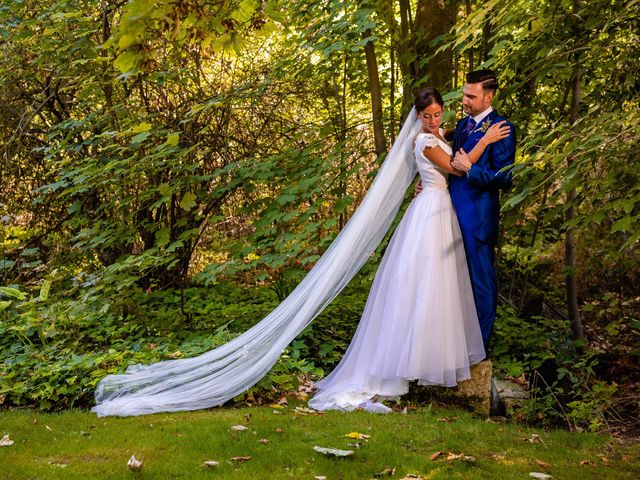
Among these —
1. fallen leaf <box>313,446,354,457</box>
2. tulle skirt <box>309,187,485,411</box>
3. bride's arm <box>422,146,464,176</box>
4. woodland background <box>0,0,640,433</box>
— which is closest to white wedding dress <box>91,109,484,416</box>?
tulle skirt <box>309,187,485,411</box>

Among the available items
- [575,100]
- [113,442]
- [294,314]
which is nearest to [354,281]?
[294,314]

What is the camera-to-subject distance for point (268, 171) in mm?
6590

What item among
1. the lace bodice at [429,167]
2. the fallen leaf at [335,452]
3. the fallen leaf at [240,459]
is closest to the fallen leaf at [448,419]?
the fallen leaf at [335,452]

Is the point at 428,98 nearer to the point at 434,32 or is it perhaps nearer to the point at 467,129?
the point at 467,129

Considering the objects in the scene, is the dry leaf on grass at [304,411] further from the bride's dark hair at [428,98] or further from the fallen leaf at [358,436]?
the bride's dark hair at [428,98]

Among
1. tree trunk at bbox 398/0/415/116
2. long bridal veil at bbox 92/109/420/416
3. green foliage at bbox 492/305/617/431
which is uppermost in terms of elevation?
tree trunk at bbox 398/0/415/116

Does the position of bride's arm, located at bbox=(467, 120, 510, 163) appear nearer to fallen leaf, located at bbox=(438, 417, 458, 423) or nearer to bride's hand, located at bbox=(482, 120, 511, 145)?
bride's hand, located at bbox=(482, 120, 511, 145)

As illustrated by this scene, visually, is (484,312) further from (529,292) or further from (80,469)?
(529,292)

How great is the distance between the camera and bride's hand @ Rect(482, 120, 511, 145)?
4.52m

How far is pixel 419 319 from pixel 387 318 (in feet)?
0.98

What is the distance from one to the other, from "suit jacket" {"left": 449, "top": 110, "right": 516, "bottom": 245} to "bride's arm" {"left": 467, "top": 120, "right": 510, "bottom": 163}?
1.7 inches

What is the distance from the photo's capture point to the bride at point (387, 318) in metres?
4.62

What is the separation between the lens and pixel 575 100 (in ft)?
21.8

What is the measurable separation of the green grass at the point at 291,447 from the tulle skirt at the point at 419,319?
306mm
